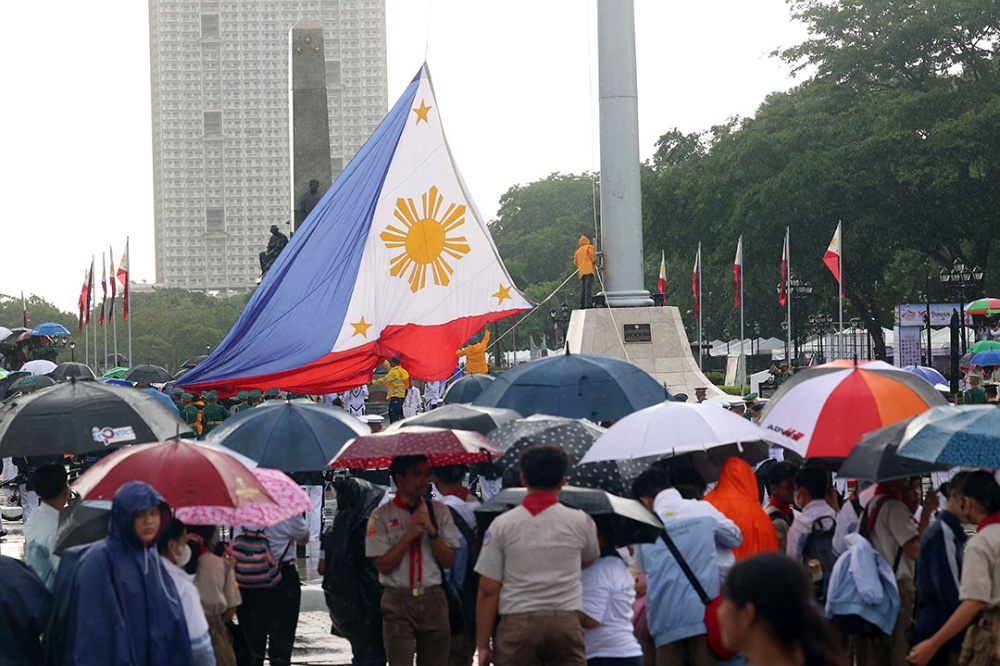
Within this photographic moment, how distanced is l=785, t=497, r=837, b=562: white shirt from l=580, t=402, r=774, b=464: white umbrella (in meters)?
0.43

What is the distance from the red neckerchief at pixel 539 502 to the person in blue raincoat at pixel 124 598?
1.40 meters

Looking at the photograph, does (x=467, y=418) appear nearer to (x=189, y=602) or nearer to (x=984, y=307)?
(x=189, y=602)

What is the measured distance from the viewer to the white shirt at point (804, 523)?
7727mm

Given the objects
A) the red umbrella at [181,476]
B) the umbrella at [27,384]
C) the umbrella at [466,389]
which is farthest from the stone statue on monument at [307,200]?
the red umbrella at [181,476]

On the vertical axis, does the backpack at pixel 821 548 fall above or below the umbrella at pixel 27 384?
below

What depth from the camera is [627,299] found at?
85.3 feet

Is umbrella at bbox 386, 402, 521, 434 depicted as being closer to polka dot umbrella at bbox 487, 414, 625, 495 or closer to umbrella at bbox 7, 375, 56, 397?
polka dot umbrella at bbox 487, 414, 625, 495

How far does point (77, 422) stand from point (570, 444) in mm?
2505

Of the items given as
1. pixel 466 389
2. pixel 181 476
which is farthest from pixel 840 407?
pixel 466 389

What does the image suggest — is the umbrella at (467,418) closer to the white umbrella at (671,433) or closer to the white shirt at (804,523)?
the white umbrella at (671,433)

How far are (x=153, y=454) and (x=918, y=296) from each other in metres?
43.9

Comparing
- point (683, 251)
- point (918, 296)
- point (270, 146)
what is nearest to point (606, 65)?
point (683, 251)

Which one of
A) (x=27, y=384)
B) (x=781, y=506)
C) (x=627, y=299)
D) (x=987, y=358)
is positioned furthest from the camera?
(x=627, y=299)

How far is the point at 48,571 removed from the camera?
6906 mm
